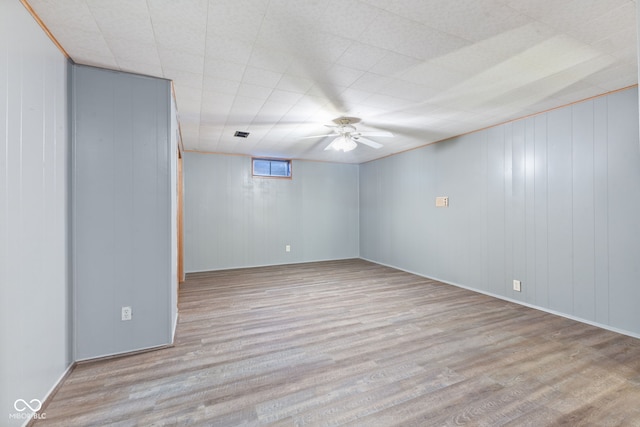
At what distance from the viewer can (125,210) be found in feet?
7.63

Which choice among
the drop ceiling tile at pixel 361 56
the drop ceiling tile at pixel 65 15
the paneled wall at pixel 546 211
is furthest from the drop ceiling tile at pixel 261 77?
the paneled wall at pixel 546 211

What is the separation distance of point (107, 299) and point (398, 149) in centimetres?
493

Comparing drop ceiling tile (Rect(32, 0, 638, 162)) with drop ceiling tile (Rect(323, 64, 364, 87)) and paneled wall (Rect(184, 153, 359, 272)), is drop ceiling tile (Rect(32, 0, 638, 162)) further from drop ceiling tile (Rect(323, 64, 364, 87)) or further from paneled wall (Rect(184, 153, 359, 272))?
paneled wall (Rect(184, 153, 359, 272))

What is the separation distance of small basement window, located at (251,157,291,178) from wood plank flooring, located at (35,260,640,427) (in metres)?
3.33

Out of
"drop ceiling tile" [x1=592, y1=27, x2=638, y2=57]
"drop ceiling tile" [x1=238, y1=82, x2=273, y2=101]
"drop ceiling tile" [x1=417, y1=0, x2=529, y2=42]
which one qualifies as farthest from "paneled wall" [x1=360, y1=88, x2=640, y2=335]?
"drop ceiling tile" [x1=238, y1=82, x2=273, y2=101]

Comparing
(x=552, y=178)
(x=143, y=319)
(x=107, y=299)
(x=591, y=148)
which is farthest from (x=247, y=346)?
(x=591, y=148)

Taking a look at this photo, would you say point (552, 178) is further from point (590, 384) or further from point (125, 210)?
point (125, 210)

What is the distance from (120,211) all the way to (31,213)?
69 centimetres

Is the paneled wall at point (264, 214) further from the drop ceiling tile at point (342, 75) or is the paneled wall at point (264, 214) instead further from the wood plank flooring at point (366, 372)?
the drop ceiling tile at point (342, 75)

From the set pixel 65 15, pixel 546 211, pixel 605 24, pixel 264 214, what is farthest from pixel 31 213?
pixel 546 211

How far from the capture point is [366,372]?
2096mm

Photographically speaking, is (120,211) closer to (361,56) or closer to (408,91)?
(361,56)

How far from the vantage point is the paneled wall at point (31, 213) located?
1.39 m

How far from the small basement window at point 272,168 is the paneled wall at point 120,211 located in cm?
353
